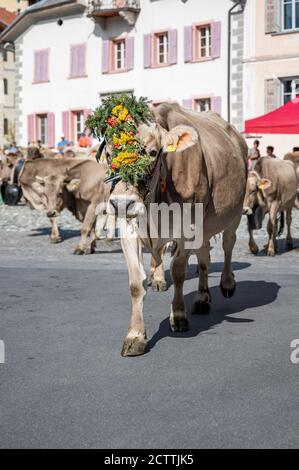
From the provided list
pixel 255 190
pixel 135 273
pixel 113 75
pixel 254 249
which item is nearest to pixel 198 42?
pixel 113 75

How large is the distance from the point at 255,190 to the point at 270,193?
30cm

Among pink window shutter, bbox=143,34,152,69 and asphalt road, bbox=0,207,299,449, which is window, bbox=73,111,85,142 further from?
asphalt road, bbox=0,207,299,449

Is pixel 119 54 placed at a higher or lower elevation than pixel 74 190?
higher

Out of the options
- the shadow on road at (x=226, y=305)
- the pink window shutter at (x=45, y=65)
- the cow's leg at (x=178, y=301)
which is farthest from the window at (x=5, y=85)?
the cow's leg at (x=178, y=301)

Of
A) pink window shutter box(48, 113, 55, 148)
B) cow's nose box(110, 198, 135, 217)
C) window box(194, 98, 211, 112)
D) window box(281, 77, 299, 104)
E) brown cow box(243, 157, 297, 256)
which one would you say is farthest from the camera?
pink window shutter box(48, 113, 55, 148)

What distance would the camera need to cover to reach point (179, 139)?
21.8ft

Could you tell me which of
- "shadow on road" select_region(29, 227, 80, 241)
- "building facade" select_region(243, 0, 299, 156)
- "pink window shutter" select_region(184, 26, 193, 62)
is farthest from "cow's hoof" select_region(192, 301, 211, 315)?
"pink window shutter" select_region(184, 26, 193, 62)

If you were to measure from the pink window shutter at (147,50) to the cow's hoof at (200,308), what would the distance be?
1260 inches

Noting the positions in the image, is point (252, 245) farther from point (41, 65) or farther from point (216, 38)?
point (41, 65)

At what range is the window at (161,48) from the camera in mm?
39094

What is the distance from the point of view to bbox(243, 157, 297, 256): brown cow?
46.6 ft

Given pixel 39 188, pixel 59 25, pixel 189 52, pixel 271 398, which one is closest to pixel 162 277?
pixel 271 398

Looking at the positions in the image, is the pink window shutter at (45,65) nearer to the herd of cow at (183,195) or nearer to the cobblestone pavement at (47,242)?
the cobblestone pavement at (47,242)

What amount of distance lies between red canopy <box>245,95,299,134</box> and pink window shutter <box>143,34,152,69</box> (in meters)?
23.6
